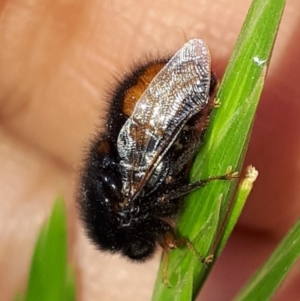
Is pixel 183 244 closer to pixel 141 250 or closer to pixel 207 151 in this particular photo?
pixel 207 151

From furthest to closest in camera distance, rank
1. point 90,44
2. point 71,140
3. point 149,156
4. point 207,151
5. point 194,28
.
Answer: point 71,140, point 90,44, point 194,28, point 149,156, point 207,151

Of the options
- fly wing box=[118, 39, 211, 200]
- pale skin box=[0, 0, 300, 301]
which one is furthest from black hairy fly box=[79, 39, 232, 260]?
pale skin box=[0, 0, 300, 301]

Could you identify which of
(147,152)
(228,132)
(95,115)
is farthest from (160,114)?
(95,115)

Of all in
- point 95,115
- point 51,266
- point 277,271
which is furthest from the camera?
point 95,115

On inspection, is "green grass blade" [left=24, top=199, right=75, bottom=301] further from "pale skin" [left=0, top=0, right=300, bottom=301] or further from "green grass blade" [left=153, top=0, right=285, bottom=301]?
"pale skin" [left=0, top=0, right=300, bottom=301]

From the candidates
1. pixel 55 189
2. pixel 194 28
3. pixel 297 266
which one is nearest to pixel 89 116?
pixel 55 189

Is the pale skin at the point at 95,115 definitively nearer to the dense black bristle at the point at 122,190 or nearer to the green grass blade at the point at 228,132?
the dense black bristle at the point at 122,190

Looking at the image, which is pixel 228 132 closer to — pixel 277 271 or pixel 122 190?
pixel 277 271
